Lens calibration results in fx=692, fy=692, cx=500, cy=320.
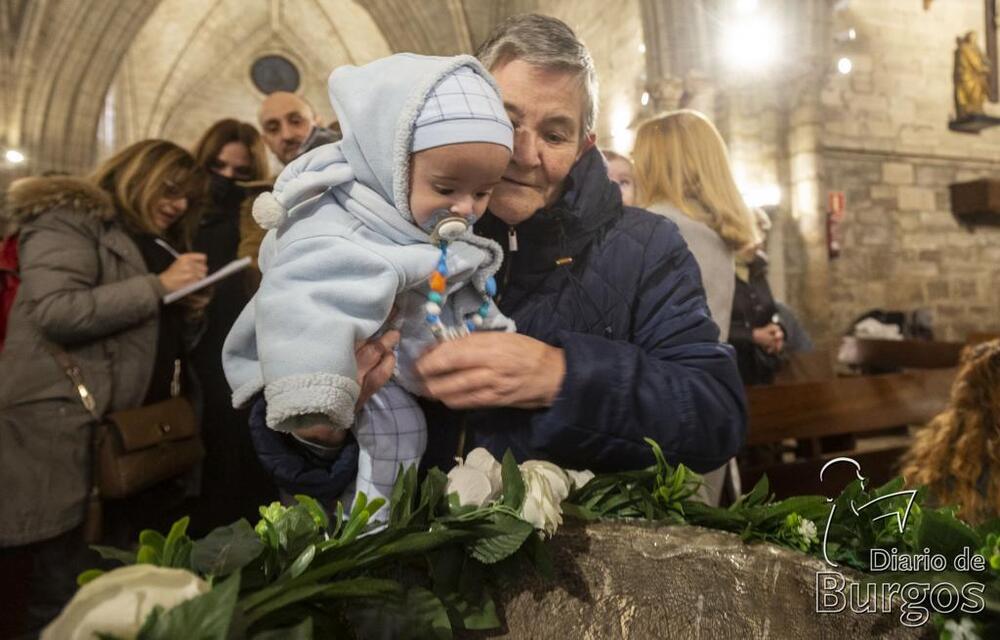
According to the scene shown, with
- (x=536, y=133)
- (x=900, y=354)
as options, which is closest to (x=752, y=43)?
(x=900, y=354)

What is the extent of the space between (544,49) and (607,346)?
0.34 m

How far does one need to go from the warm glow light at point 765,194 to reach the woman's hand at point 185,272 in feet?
18.7

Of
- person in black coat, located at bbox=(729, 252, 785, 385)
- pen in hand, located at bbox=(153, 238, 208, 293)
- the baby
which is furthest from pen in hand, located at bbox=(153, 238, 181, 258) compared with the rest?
person in black coat, located at bbox=(729, 252, 785, 385)

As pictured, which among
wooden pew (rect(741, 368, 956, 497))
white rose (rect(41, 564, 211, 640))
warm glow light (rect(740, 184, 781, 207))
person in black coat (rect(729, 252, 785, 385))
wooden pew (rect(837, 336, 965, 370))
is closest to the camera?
white rose (rect(41, 564, 211, 640))

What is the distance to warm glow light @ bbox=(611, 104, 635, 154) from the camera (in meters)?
1.53

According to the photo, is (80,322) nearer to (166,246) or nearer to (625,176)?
(166,246)

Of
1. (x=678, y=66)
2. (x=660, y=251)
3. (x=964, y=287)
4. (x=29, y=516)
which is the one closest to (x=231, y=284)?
(x=660, y=251)

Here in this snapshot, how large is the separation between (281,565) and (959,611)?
24.8 inches

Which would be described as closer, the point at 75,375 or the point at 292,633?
the point at 292,633

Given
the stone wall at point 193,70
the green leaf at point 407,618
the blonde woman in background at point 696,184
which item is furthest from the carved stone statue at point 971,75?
the stone wall at point 193,70

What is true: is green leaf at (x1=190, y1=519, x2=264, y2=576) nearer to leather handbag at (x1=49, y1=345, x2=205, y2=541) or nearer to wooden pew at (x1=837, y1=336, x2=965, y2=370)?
leather handbag at (x1=49, y1=345, x2=205, y2=541)

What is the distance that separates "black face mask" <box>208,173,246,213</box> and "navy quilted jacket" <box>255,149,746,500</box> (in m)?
0.62

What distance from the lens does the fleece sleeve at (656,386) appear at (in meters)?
0.78

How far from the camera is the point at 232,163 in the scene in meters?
1.35
